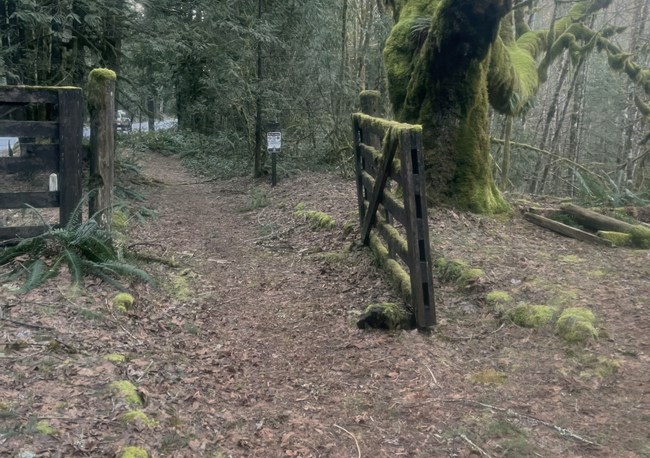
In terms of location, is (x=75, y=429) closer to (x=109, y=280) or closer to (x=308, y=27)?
(x=109, y=280)

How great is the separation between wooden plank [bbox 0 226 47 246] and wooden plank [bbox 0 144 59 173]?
65 centimetres

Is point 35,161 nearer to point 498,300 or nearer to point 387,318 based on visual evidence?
point 387,318

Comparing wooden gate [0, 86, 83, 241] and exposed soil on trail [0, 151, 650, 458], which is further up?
wooden gate [0, 86, 83, 241]

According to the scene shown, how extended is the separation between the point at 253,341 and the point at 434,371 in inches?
75.9

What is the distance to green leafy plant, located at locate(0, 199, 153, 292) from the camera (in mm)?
6043

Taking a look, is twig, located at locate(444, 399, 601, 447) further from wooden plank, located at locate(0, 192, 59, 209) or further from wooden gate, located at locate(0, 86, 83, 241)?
wooden plank, located at locate(0, 192, 59, 209)

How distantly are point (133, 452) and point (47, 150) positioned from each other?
4.41 m

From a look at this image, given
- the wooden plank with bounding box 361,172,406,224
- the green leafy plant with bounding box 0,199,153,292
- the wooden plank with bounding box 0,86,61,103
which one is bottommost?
the green leafy plant with bounding box 0,199,153,292

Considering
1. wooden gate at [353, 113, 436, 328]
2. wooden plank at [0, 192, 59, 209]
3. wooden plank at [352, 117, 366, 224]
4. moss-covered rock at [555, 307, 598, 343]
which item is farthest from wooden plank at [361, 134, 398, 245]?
wooden plank at [0, 192, 59, 209]

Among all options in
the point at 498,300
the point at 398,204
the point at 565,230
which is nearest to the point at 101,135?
the point at 398,204

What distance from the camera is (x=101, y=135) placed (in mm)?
7551

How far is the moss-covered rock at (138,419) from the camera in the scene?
3.77m

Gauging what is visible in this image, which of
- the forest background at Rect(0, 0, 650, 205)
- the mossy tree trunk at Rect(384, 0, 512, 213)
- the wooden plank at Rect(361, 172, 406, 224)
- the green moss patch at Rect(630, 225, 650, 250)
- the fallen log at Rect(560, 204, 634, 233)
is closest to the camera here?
the wooden plank at Rect(361, 172, 406, 224)

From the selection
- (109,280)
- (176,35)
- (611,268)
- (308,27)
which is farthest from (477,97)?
(308,27)
